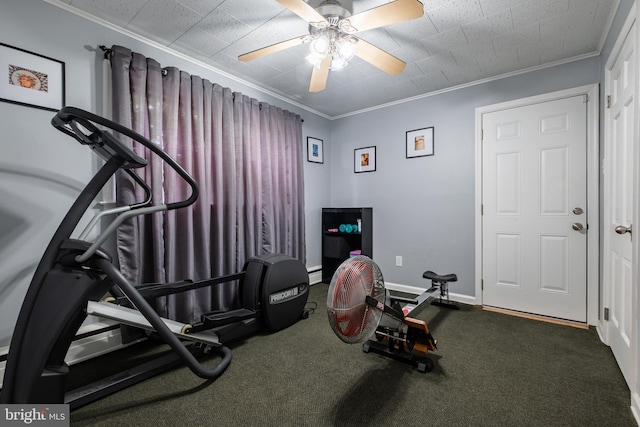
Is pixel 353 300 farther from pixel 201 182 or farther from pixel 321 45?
pixel 201 182

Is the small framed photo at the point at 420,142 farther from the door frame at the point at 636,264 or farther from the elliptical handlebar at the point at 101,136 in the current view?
the elliptical handlebar at the point at 101,136

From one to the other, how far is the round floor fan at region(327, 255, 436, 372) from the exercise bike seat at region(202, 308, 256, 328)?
911mm

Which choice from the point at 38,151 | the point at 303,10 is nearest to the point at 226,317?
the point at 38,151

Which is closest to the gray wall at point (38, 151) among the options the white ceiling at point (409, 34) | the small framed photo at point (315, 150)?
the white ceiling at point (409, 34)

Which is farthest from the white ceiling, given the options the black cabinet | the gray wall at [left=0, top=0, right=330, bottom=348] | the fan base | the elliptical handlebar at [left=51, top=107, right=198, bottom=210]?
the fan base

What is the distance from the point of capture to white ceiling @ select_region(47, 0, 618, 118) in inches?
74.3

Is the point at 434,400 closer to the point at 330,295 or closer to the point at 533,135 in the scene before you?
the point at 330,295

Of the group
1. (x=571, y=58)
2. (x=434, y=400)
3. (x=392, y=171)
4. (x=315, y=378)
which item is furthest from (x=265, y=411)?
(x=571, y=58)

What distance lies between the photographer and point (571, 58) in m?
2.54

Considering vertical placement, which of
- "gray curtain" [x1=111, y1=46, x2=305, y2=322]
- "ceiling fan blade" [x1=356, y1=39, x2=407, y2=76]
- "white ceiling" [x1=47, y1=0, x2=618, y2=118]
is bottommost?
"gray curtain" [x1=111, y1=46, x2=305, y2=322]

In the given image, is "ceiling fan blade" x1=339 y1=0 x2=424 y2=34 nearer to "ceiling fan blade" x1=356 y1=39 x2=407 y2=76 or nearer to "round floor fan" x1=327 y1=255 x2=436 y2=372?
"ceiling fan blade" x1=356 y1=39 x2=407 y2=76

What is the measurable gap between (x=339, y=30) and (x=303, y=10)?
0.33m

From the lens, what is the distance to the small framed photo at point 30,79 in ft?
5.49

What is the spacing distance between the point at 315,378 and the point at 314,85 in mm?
2127
